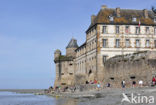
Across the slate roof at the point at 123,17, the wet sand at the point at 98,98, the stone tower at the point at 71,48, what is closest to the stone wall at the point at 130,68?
the wet sand at the point at 98,98

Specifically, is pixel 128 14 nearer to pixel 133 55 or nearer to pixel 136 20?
pixel 136 20

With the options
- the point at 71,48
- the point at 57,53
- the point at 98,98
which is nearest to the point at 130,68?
the point at 98,98

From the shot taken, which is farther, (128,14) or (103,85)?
(128,14)

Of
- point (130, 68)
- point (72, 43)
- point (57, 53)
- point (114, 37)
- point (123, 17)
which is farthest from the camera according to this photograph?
point (72, 43)

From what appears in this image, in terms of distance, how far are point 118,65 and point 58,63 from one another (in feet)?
86.8

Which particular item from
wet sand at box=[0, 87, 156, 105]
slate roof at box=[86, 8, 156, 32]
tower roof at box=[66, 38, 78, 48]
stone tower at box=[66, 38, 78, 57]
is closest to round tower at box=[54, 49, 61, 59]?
stone tower at box=[66, 38, 78, 57]

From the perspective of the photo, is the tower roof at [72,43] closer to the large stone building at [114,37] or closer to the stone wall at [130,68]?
the large stone building at [114,37]

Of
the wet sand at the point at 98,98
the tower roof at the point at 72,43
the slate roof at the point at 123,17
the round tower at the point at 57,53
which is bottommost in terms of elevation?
the wet sand at the point at 98,98

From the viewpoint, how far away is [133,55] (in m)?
40.7

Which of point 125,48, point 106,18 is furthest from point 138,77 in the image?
point 106,18

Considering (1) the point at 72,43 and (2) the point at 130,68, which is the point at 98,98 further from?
(1) the point at 72,43

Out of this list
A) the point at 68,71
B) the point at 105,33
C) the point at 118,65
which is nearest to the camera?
the point at 118,65

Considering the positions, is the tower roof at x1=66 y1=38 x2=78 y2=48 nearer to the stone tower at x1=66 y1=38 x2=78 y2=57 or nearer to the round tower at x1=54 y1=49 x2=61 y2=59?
the stone tower at x1=66 y1=38 x2=78 y2=57

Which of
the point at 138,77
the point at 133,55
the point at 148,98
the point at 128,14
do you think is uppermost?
the point at 128,14
